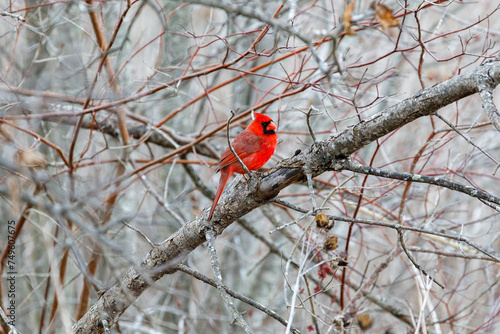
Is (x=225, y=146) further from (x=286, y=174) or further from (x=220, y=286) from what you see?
(x=220, y=286)

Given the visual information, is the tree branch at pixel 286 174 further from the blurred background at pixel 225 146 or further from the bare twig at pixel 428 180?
the blurred background at pixel 225 146

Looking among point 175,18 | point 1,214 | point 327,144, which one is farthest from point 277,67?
point 327,144

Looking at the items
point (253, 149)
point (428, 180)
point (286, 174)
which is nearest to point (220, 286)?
point (286, 174)

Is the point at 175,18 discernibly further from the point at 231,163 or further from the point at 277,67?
the point at 231,163

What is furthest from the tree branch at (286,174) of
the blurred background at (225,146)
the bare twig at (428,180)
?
the blurred background at (225,146)

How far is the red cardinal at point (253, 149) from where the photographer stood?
3852 mm

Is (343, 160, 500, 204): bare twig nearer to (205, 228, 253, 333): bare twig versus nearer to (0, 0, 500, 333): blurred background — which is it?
(0, 0, 500, 333): blurred background

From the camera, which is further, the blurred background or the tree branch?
the blurred background

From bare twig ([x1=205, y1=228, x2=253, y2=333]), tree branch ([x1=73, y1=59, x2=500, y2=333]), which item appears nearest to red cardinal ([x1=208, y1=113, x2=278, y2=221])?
tree branch ([x1=73, y1=59, x2=500, y2=333])

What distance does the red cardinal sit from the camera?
385 centimetres

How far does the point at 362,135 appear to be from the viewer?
2.32 meters

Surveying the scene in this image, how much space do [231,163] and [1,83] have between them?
5.58 ft

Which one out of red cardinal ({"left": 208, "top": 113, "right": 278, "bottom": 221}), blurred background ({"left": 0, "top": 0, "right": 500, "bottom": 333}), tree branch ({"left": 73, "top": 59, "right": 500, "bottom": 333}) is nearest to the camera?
tree branch ({"left": 73, "top": 59, "right": 500, "bottom": 333})

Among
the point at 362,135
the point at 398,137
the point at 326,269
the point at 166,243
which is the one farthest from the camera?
the point at 398,137
